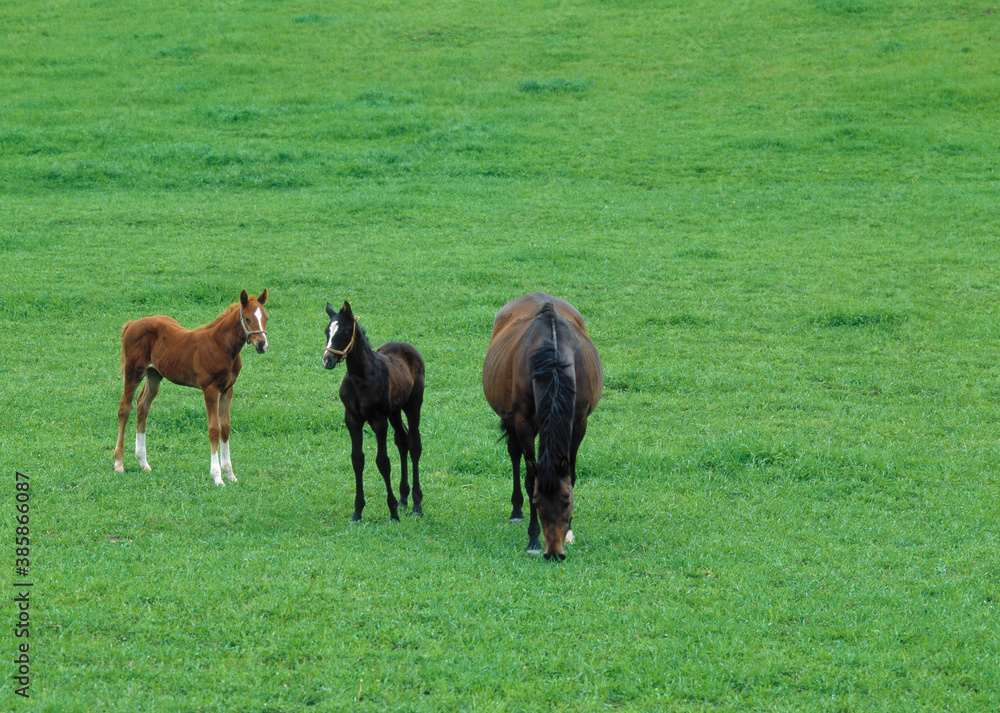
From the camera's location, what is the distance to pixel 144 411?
966 centimetres

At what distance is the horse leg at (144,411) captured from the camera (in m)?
9.55

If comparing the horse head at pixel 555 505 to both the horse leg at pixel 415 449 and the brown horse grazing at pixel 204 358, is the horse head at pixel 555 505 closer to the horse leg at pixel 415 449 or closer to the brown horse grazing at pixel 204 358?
the horse leg at pixel 415 449

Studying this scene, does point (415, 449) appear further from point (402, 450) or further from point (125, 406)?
point (125, 406)

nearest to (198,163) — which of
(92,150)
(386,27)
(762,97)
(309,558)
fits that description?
(92,150)

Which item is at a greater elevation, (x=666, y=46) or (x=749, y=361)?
(x=666, y=46)

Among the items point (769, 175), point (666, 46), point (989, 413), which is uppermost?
point (666, 46)

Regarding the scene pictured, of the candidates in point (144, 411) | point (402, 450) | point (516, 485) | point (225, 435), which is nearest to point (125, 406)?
point (144, 411)

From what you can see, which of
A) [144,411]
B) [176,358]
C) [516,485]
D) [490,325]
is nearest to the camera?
[516,485]

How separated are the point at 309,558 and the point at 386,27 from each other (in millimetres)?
27891

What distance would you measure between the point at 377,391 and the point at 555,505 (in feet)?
6.42

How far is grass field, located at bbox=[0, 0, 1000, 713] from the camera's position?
6078mm

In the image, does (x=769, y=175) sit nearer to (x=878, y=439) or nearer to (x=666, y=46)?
(x=666, y=46)

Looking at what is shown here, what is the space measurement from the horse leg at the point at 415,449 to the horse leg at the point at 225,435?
1.85m

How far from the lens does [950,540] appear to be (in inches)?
315
